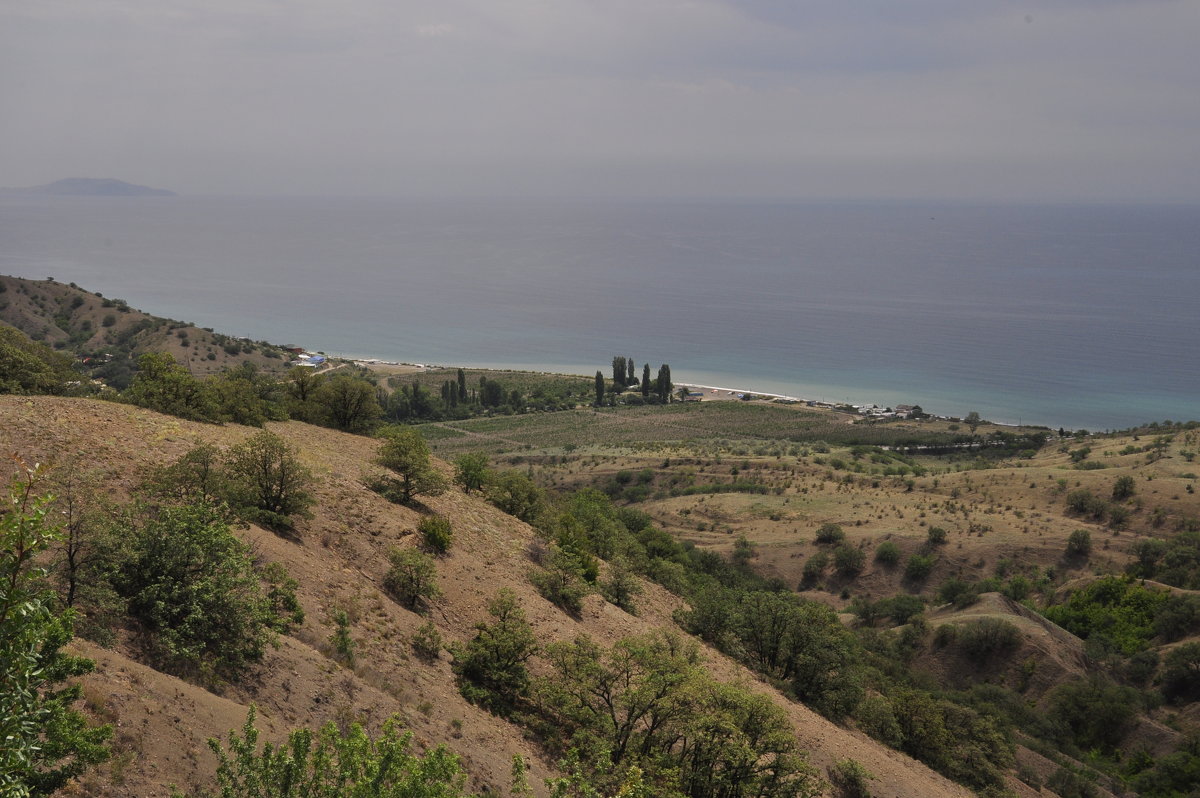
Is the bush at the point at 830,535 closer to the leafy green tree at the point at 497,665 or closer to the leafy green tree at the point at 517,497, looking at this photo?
the leafy green tree at the point at 517,497

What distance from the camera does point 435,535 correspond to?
22125 millimetres

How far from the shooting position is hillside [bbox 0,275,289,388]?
3831 inches

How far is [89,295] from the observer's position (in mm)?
114688

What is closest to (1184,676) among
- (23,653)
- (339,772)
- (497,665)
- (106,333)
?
(497,665)

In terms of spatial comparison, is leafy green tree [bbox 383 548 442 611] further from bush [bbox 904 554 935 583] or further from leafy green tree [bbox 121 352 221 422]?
bush [bbox 904 554 935 583]

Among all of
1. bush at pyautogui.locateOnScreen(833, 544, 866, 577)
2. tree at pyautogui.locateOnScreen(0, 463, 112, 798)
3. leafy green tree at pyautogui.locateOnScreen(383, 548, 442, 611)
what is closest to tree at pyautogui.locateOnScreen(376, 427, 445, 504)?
leafy green tree at pyautogui.locateOnScreen(383, 548, 442, 611)

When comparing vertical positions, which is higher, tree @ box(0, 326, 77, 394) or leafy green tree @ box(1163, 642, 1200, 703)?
tree @ box(0, 326, 77, 394)

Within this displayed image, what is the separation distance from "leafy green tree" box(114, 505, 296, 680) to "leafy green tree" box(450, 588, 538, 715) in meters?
4.67

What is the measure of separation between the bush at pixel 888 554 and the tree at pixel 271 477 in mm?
38759

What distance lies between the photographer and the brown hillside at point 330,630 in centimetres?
1069

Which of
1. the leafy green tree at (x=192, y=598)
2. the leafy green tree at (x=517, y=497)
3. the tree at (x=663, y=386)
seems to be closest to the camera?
the leafy green tree at (x=192, y=598)

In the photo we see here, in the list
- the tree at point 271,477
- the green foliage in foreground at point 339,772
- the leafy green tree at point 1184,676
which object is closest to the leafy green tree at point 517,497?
the tree at point 271,477

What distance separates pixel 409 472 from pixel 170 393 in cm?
853

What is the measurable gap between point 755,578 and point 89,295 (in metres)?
116
